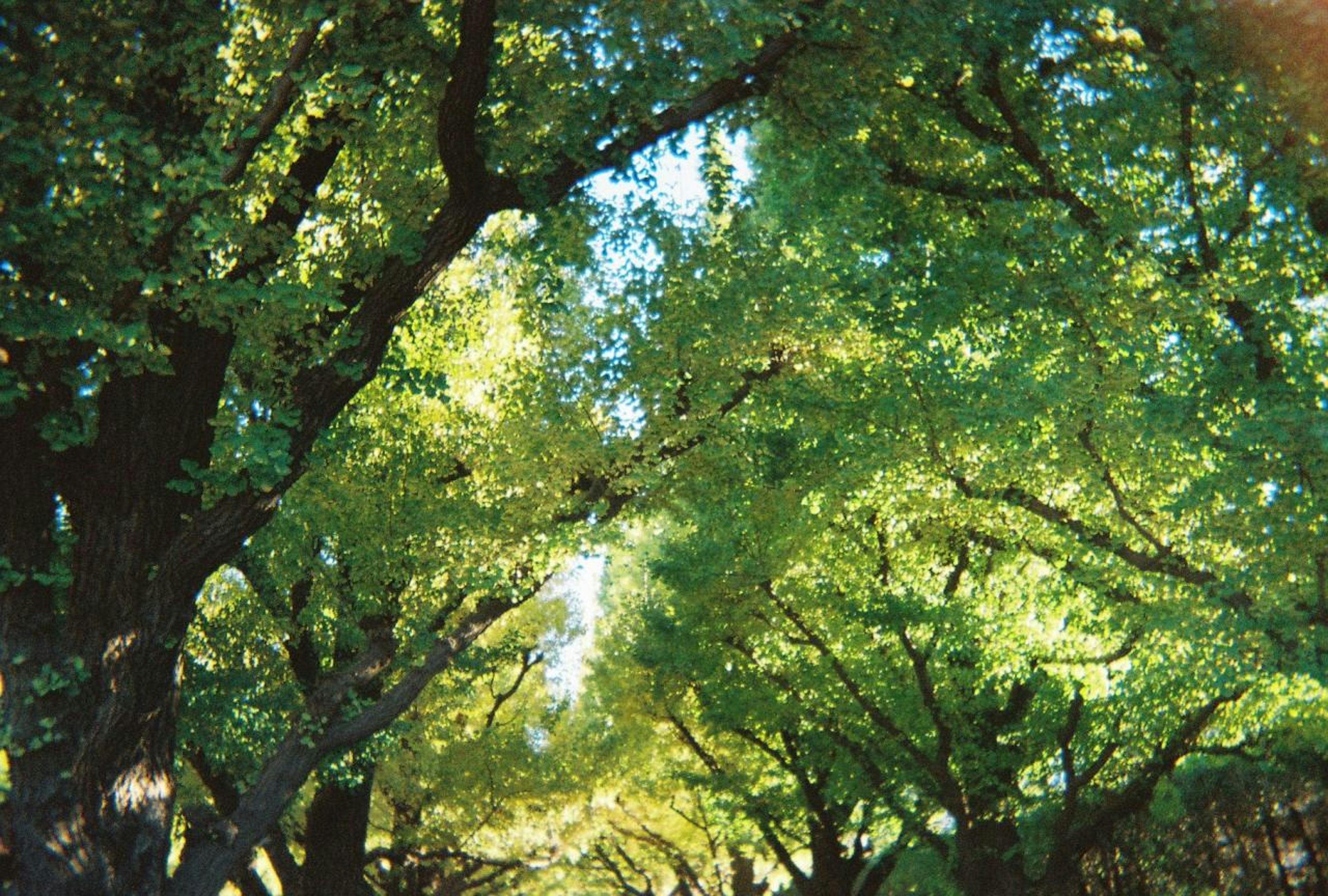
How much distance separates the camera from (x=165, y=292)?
7762 mm

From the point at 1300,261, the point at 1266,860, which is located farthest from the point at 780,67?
the point at 1266,860

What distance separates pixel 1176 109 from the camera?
409 inches

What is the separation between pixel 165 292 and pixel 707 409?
8927mm

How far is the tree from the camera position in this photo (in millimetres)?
7000

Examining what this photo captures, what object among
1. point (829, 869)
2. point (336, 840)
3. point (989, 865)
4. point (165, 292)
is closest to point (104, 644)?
point (165, 292)

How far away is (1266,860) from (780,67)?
11557 mm

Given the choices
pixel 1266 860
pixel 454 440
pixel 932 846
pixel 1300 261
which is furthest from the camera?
pixel 932 846

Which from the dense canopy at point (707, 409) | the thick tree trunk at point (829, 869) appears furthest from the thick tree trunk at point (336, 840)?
the thick tree trunk at point (829, 869)

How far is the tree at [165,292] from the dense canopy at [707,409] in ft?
0.12

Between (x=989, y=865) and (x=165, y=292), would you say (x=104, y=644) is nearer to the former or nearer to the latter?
(x=165, y=292)

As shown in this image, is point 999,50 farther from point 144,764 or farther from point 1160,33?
point 144,764

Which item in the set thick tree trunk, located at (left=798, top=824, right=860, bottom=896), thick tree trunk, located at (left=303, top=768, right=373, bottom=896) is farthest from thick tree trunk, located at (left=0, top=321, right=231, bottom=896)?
thick tree trunk, located at (left=798, top=824, right=860, bottom=896)

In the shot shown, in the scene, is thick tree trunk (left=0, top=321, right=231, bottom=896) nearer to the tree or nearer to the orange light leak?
the tree

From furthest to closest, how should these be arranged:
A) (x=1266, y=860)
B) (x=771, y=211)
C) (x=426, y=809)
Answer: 1. (x=426, y=809)
2. (x=771, y=211)
3. (x=1266, y=860)
